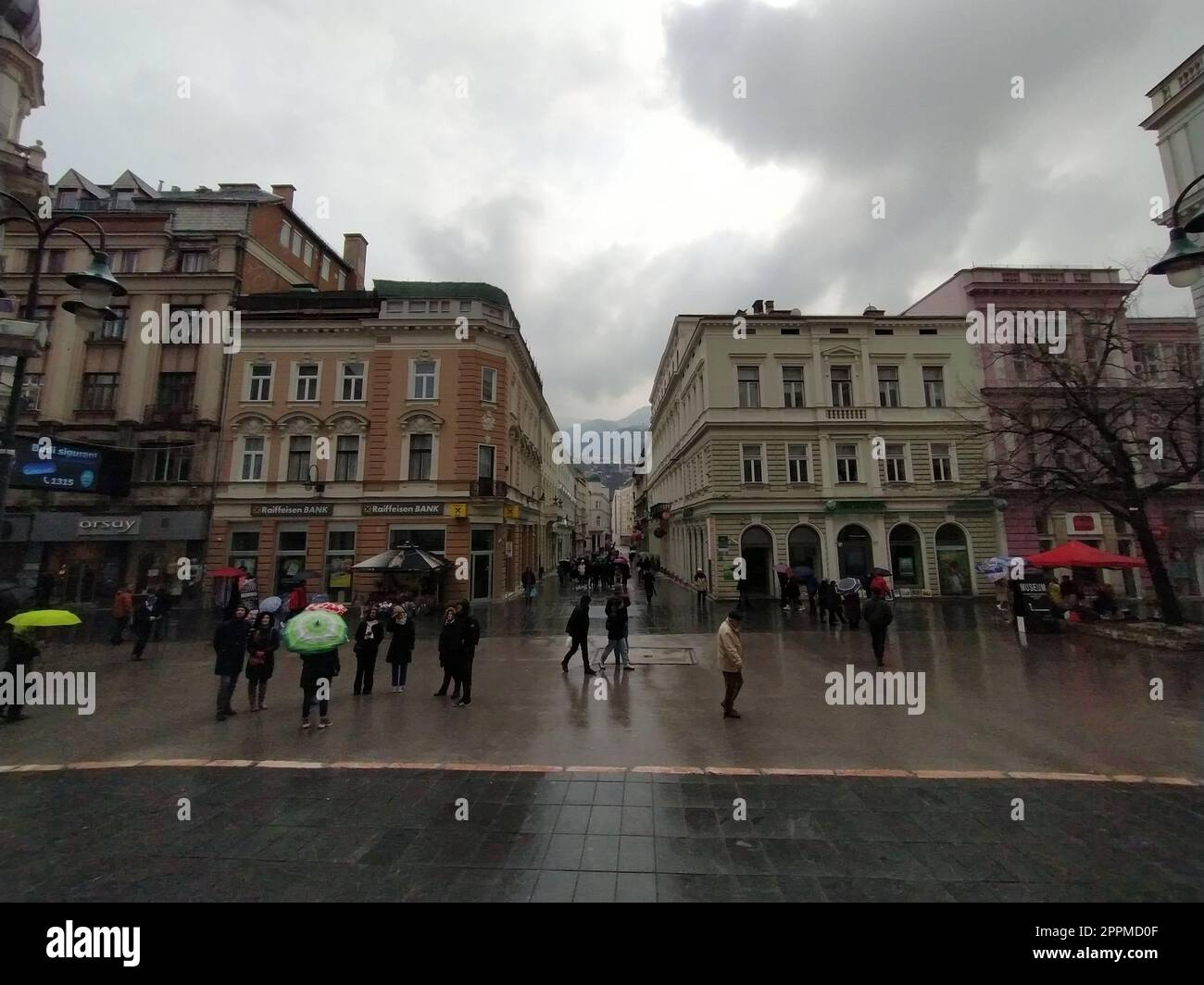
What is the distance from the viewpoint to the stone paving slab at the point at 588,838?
3.91m

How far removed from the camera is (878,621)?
11492 mm

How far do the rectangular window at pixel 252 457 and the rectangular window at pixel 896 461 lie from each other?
31.9 metres

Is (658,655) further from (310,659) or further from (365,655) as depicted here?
(310,659)

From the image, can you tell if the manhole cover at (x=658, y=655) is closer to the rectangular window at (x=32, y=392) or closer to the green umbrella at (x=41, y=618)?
the green umbrella at (x=41, y=618)

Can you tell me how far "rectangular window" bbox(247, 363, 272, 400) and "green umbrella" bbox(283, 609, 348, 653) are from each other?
875 inches

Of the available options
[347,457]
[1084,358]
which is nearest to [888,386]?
[1084,358]

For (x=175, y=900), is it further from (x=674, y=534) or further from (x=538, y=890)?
(x=674, y=534)

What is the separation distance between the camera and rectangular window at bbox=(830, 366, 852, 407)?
2669cm

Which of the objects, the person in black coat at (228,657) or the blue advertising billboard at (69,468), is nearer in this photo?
the person in black coat at (228,657)

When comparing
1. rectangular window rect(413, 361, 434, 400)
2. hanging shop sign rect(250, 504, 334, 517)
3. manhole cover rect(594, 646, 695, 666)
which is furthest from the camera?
rectangular window rect(413, 361, 434, 400)

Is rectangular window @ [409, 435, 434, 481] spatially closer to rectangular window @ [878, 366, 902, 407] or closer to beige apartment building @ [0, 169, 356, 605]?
beige apartment building @ [0, 169, 356, 605]

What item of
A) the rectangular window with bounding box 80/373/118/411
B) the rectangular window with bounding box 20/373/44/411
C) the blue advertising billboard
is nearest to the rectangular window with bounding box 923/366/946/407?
the blue advertising billboard

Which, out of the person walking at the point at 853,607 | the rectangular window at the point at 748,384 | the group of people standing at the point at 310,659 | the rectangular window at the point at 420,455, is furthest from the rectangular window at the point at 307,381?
the person walking at the point at 853,607
